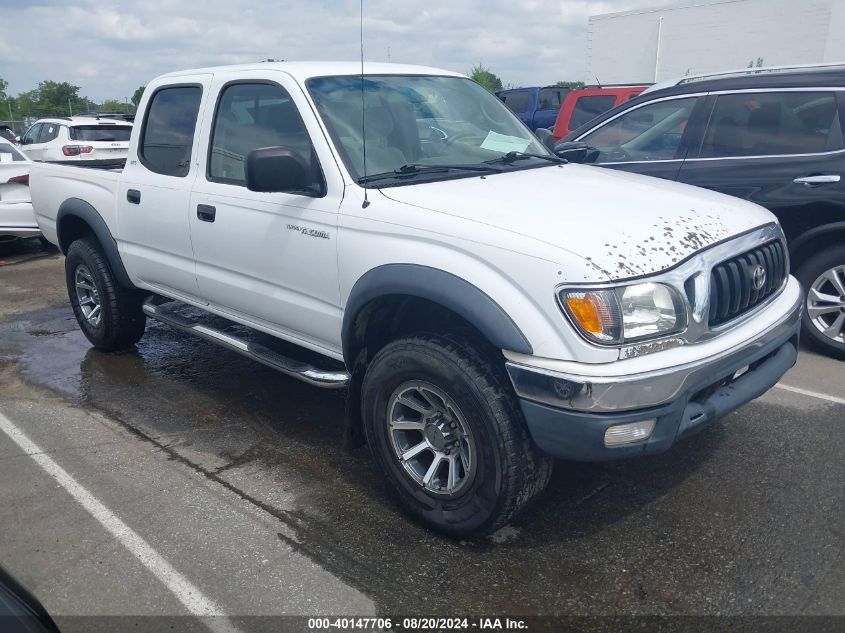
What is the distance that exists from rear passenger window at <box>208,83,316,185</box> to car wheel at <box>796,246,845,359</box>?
11.6ft

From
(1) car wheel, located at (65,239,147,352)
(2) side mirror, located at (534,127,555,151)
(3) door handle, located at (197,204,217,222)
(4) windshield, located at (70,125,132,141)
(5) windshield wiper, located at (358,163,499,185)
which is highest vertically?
(2) side mirror, located at (534,127,555,151)

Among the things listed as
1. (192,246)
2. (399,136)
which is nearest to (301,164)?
(399,136)

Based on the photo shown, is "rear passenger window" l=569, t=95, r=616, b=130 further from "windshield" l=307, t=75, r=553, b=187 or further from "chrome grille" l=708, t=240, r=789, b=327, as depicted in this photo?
"chrome grille" l=708, t=240, r=789, b=327

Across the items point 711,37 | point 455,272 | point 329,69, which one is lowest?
point 455,272

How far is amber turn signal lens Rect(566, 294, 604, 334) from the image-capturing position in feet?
8.66

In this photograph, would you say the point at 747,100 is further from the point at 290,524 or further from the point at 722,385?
the point at 290,524

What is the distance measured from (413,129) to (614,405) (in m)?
1.92

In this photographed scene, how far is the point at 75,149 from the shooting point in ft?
40.4

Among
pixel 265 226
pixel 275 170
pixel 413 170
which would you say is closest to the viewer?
pixel 275 170

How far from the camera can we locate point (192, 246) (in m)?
4.38

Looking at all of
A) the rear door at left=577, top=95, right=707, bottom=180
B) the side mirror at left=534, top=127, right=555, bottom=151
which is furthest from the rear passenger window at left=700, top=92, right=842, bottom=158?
the side mirror at left=534, top=127, right=555, bottom=151

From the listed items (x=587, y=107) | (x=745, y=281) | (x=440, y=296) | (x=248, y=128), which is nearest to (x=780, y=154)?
(x=745, y=281)

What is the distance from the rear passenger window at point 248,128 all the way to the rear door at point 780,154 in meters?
3.07

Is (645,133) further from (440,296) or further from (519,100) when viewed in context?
(519,100)
